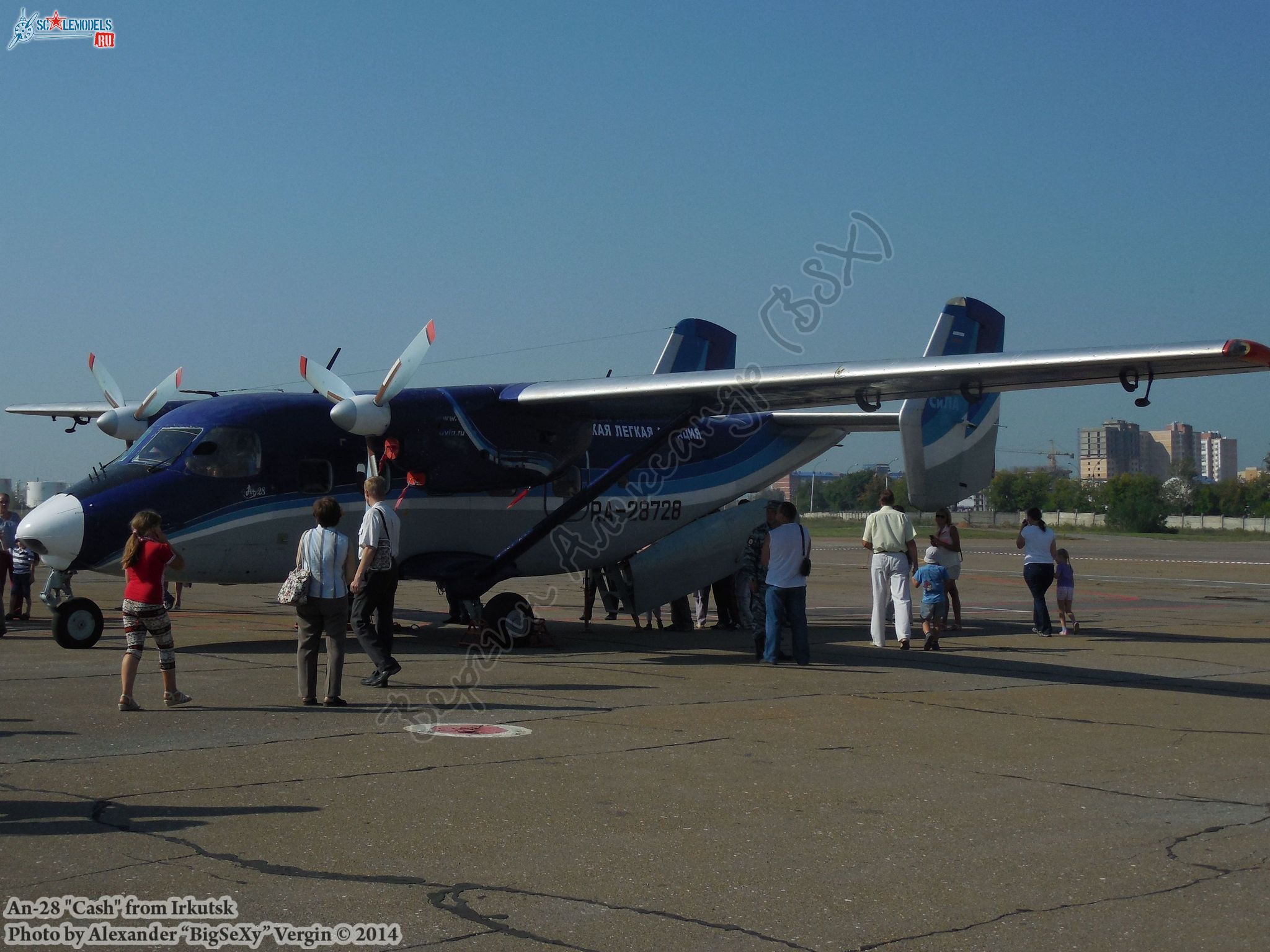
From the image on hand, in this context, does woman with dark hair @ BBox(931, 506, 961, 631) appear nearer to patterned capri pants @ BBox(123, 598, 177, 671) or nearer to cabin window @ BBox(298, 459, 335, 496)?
cabin window @ BBox(298, 459, 335, 496)

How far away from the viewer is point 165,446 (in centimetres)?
1340

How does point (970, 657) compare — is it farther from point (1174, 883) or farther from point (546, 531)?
point (1174, 883)

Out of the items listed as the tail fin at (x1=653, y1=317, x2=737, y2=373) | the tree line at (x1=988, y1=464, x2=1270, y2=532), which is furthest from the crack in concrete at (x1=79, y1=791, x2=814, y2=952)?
the tree line at (x1=988, y1=464, x2=1270, y2=532)

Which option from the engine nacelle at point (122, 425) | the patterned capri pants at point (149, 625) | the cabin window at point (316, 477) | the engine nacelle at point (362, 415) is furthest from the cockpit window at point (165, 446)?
the patterned capri pants at point (149, 625)

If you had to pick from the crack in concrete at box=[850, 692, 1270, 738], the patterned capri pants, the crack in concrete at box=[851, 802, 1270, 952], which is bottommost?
the crack in concrete at box=[850, 692, 1270, 738]

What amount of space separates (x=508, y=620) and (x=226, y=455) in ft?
12.6

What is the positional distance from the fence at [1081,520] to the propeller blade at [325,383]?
3254 inches

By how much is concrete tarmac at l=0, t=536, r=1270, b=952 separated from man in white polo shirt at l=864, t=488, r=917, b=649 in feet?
4.83

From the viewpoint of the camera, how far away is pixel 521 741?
8258 millimetres

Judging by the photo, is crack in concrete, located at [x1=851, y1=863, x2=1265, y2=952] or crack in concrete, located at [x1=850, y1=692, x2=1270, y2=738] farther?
crack in concrete, located at [x1=850, y1=692, x2=1270, y2=738]

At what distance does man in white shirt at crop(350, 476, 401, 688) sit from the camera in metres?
10.4

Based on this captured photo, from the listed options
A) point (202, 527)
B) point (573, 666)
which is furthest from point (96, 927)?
point (202, 527)

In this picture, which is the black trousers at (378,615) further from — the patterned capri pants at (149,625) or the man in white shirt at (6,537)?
the man in white shirt at (6,537)

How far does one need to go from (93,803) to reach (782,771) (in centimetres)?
399
